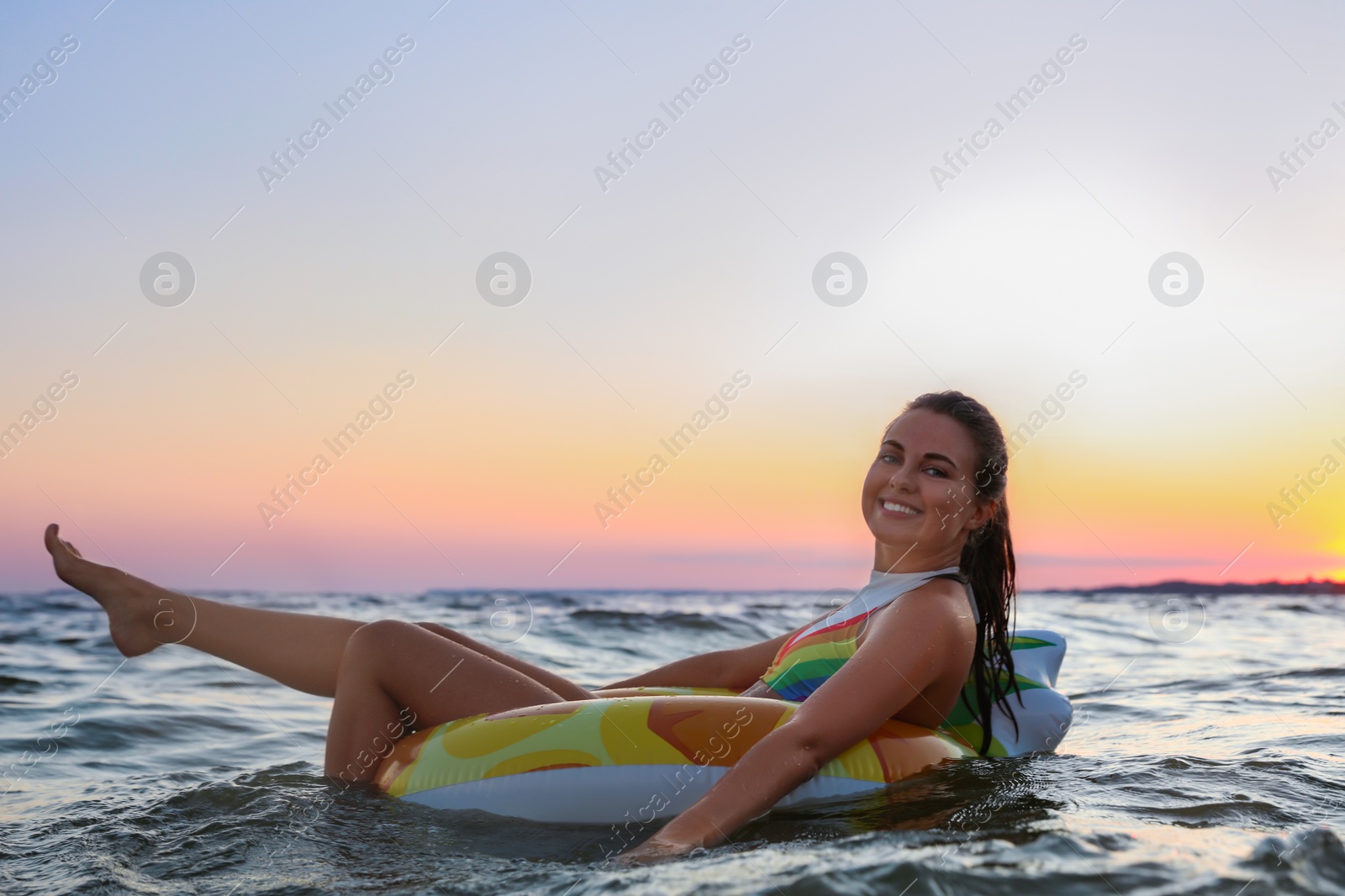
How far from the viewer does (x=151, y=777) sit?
3.68m

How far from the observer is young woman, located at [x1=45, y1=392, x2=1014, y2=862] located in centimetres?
276

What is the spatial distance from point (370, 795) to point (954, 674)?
175cm

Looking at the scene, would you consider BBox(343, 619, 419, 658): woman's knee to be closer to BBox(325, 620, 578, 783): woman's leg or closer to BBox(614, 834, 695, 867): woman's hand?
BBox(325, 620, 578, 783): woman's leg

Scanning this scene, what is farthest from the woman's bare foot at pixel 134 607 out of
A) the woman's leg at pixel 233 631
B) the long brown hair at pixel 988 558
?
the long brown hair at pixel 988 558

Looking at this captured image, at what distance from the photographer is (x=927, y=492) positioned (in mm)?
3113

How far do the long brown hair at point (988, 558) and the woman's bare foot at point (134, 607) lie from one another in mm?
2608

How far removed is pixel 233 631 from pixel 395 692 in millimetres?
676

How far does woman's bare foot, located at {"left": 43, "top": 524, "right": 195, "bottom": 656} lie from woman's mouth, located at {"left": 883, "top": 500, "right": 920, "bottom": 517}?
2349 mm

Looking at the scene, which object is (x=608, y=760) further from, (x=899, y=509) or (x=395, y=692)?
(x=899, y=509)

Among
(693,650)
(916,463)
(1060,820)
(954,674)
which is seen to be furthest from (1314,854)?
(693,650)

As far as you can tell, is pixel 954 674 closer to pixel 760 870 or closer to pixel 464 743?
pixel 760 870

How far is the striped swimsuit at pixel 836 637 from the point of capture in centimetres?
306

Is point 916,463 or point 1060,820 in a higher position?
point 916,463

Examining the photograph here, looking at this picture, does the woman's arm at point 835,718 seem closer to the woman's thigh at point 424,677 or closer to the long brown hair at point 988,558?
the long brown hair at point 988,558
